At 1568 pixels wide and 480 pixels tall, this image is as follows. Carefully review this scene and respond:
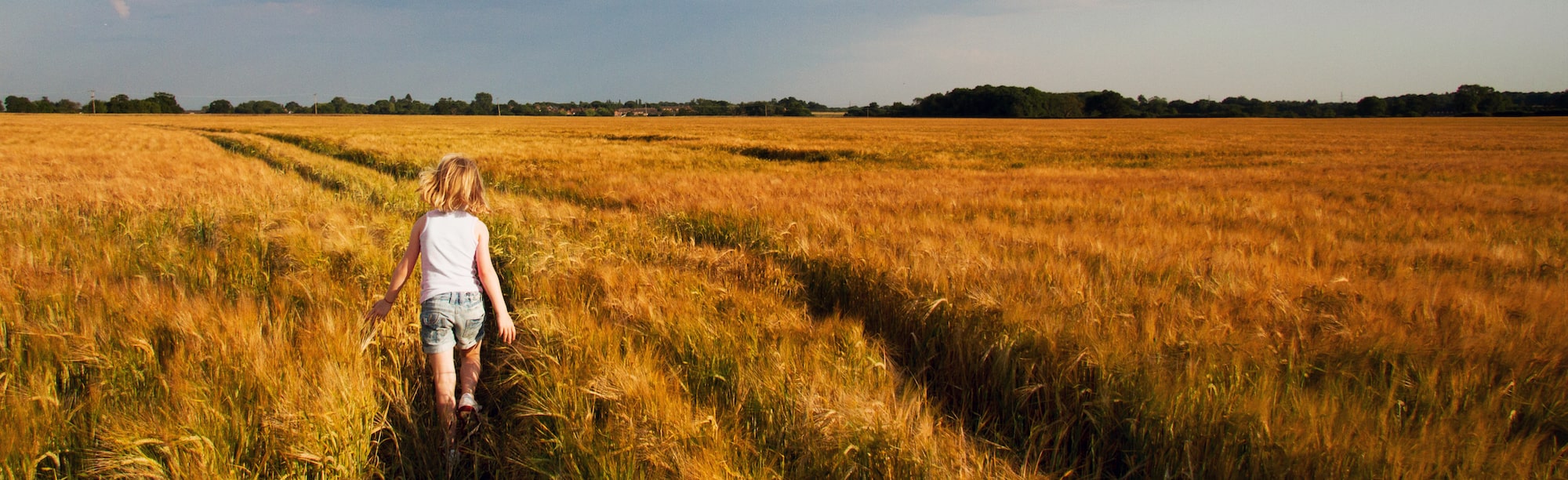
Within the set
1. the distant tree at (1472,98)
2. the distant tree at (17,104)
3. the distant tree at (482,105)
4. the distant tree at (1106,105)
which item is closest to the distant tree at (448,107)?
the distant tree at (482,105)

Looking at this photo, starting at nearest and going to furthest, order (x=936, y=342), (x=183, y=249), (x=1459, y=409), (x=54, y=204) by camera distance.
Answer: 1. (x=1459, y=409)
2. (x=936, y=342)
3. (x=183, y=249)
4. (x=54, y=204)

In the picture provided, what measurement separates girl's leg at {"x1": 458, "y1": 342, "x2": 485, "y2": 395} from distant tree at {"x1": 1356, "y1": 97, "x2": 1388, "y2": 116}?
5136 inches

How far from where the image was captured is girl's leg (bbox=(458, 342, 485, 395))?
248cm

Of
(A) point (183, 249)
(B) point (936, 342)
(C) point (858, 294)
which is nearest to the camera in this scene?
(B) point (936, 342)

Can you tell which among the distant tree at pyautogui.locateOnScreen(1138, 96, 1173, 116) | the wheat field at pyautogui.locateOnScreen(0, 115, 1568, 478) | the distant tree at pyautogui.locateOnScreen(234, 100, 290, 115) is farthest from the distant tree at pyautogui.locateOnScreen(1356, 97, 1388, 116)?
the distant tree at pyautogui.locateOnScreen(234, 100, 290, 115)

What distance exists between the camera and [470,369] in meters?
2.55

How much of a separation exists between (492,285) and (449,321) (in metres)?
0.19

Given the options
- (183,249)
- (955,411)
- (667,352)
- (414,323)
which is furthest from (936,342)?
(183,249)

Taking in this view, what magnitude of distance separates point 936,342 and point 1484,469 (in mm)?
1667

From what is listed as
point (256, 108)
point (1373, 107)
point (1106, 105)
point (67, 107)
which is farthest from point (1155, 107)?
point (67, 107)

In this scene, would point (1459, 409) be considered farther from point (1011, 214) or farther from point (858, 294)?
point (1011, 214)

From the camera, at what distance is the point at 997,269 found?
3396 millimetres

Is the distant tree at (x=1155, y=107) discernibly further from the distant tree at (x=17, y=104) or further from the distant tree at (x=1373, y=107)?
the distant tree at (x=17, y=104)

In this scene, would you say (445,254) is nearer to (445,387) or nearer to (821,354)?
(445,387)
